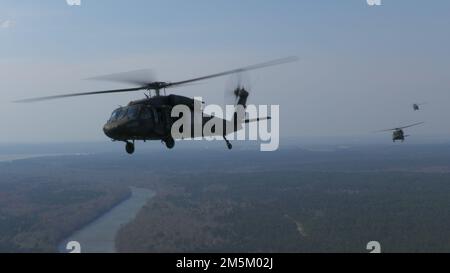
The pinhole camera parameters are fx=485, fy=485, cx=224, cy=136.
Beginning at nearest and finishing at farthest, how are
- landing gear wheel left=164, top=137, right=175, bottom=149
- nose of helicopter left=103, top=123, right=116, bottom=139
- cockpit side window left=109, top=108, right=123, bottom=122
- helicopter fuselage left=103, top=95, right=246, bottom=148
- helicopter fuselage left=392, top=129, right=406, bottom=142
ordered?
nose of helicopter left=103, top=123, right=116, bottom=139
helicopter fuselage left=103, top=95, right=246, bottom=148
cockpit side window left=109, top=108, right=123, bottom=122
landing gear wheel left=164, top=137, right=175, bottom=149
helicopter fuselage left=392, top=129, right=406, bottom=142

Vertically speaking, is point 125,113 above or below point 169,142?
above

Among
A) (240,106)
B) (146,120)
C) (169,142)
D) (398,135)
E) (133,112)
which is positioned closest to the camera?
(133,112)

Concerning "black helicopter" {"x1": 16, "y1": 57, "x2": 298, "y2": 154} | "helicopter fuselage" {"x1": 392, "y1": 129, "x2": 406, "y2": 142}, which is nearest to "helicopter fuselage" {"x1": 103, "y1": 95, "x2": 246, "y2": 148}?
"black helicopter" {"x1": 16, "y1": 57, "x2": 298, "y2": 154}

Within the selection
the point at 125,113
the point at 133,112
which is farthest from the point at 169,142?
the point at 125,113

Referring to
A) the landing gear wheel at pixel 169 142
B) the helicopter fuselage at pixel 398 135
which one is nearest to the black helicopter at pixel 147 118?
the landing gear wheel at pixel 169 142

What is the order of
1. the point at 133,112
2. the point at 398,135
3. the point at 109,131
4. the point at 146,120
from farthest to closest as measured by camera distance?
the point at 398,135, the point at 146,120, the point at 133,112, the point at 109,131

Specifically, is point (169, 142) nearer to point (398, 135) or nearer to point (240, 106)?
point (240, 106)

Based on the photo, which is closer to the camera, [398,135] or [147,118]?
[147,118]

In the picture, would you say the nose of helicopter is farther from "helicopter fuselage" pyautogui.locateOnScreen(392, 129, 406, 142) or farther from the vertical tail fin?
"helicopter fuselage" pyautogui.locateOnScreen(392, 129, 406, 142)
